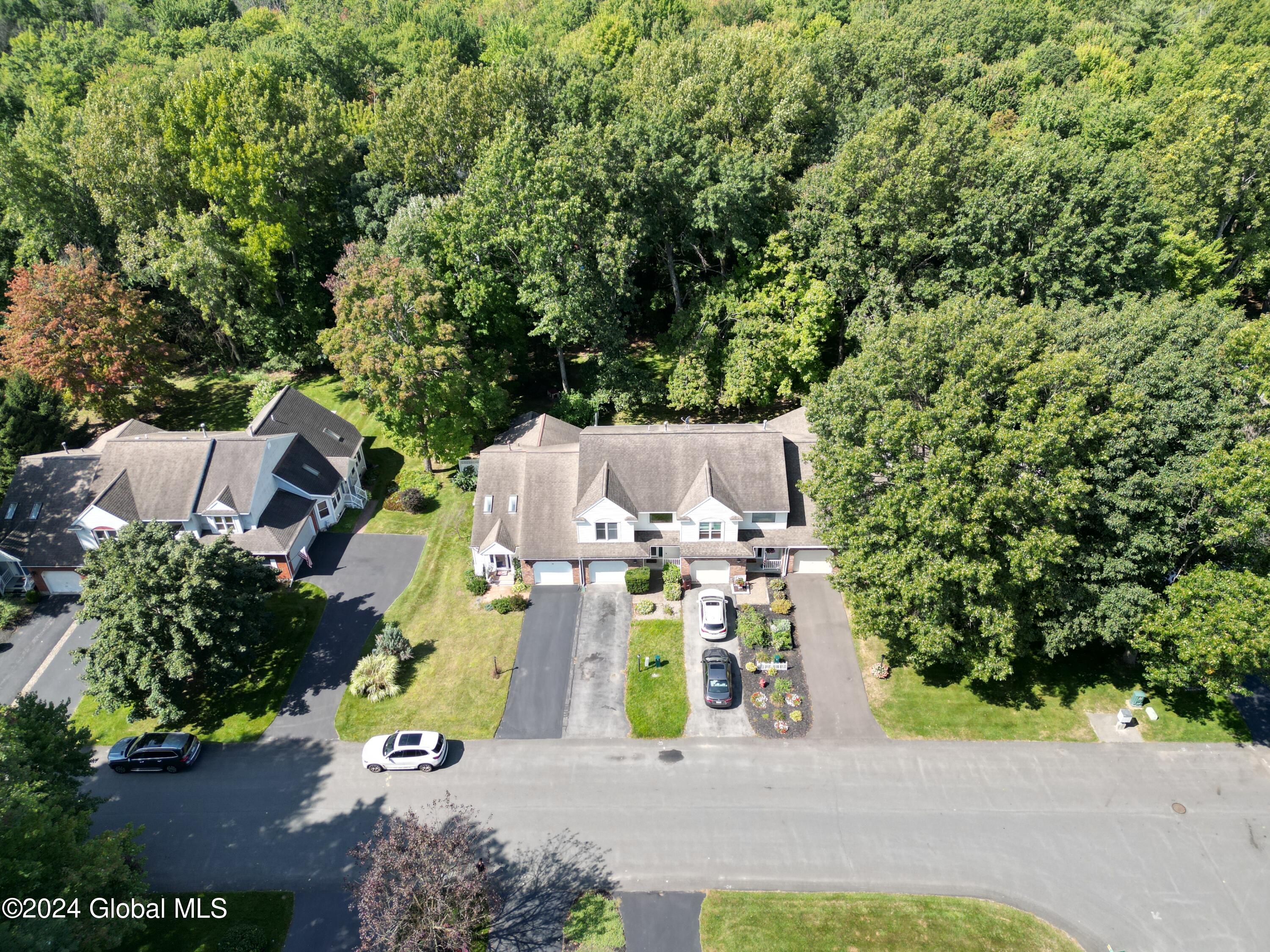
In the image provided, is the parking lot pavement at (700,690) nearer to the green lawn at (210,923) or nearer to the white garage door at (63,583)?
the green lawn at (210,923)

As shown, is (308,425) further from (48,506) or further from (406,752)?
(406,752)

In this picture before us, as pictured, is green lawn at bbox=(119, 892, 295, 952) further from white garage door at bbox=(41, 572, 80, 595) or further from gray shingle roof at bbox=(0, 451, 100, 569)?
gray shingle roof at bbox=(0, 451, 100, 569)

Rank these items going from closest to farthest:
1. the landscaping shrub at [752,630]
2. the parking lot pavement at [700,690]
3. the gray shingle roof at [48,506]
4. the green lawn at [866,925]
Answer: the green lawn at [866,925] → the parking lot pavement at [700,690] → the landscaping shrub at [752,630] → the gray shingle roof at [48,506]

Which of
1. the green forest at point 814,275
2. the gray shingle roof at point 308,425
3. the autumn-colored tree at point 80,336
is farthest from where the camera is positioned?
the autumn-colored tree at point 80,336

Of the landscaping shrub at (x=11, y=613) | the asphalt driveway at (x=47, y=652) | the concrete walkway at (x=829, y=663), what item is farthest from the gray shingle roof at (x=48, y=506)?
the concrete walkway at (x=829, y=663)

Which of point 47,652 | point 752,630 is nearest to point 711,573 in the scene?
point 752,630

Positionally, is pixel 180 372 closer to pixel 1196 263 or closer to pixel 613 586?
pixel 613 586

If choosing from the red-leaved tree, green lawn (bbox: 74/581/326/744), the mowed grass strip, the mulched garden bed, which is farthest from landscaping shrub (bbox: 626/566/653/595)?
green lawn (bbox: 74/581/326/744)

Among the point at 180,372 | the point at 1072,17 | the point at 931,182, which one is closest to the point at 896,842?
the point at 931,182
